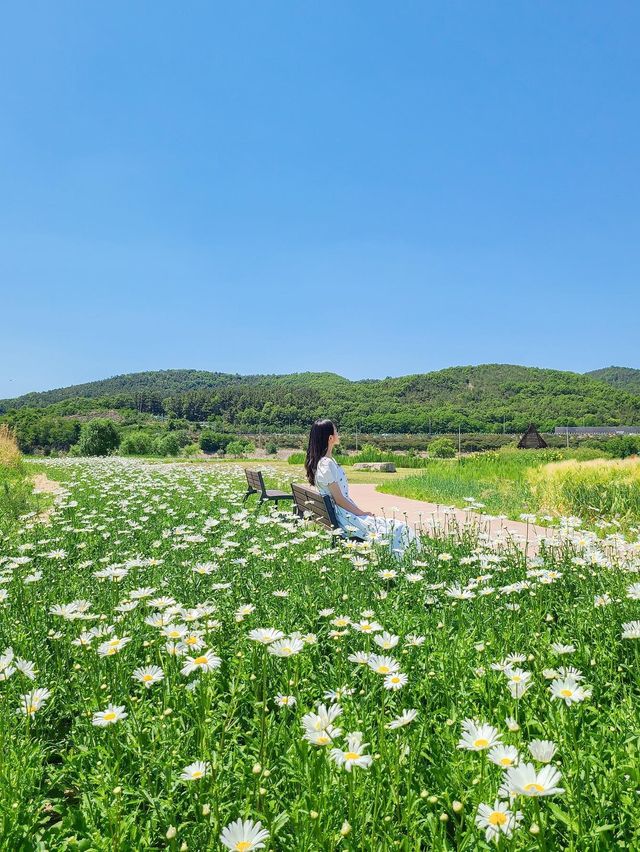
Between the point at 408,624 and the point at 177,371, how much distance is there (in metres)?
146

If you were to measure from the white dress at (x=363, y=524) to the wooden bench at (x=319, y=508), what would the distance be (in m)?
0.12

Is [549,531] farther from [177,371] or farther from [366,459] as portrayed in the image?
[177,371]

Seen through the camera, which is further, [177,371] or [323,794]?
[177,371]

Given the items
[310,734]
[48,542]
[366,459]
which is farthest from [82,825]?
[366,459]

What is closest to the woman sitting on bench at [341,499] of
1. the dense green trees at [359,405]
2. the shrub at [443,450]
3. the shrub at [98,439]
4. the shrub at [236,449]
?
the shrub at [443,450]

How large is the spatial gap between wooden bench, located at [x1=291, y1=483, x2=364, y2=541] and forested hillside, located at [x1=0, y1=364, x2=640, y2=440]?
197 ft

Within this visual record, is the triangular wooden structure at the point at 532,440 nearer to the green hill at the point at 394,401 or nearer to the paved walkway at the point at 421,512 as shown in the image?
the paved walkway at the point at 421,512

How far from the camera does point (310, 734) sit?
4.74ft

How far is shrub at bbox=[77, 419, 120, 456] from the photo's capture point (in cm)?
4909

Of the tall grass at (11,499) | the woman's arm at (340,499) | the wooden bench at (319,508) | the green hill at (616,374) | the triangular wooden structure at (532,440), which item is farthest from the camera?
the green hill at (616,374)

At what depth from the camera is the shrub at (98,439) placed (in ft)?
161

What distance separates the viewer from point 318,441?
622cm

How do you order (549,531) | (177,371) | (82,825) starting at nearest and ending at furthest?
(82,825) < (549,531) < (177,371)

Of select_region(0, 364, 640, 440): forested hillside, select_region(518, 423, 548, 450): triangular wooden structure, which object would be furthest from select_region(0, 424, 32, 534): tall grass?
select_region(0, 364, 640, 440): forested hillside
